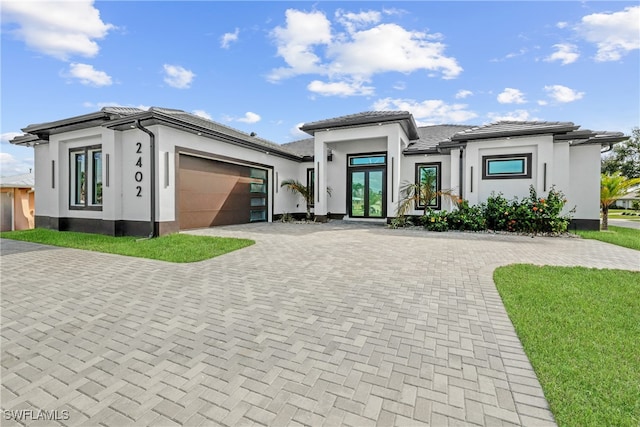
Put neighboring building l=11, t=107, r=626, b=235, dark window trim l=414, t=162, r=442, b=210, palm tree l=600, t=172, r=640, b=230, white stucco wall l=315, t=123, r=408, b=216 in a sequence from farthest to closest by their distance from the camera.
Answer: dark window trim l=414, t=162, r=442, b=210 → white stucco wall l=315, t=123, r=408, b=216 → palm tree l=600, t=172, r=640, b=230 → neighboring building l=11, t=107, r=626, b=235

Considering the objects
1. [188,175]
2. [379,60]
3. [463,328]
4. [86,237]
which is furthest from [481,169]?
[86,237]

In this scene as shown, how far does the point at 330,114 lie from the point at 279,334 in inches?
536

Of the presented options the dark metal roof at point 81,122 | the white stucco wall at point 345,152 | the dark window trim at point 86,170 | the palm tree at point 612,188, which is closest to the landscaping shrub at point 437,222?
the white stucco wall at point 345,152

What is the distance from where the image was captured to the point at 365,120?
12469mm

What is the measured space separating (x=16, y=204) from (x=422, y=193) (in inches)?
750

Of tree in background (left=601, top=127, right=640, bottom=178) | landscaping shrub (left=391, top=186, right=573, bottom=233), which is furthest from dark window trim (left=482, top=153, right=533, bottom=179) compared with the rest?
tree in background (left=601, top=127, right=640, bottom=178)

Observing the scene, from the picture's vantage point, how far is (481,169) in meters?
11.4

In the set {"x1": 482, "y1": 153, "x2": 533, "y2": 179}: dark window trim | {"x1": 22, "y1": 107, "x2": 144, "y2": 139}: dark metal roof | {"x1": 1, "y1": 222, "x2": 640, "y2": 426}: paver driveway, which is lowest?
{"x1": 1, "y1": 222, "x2": 640, "y2": 426}: paver driveway

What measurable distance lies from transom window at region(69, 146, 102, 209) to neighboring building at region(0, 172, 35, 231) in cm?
543

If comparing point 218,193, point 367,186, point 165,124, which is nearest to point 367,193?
point 367,186

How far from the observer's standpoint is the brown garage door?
10.5m

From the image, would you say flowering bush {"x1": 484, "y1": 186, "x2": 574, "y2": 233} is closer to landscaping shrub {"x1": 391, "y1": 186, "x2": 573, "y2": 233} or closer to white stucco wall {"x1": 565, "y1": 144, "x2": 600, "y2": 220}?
landscaping shrub {"x1": 391, "y1": 186, "x2": 573, "y2": 233}

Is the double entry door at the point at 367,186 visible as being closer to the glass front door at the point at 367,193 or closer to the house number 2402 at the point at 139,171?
the glass front door at the point at 367,193

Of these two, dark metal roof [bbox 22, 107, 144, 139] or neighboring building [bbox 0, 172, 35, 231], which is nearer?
dark metal roof [bbox 22, 107, 144, 139]
